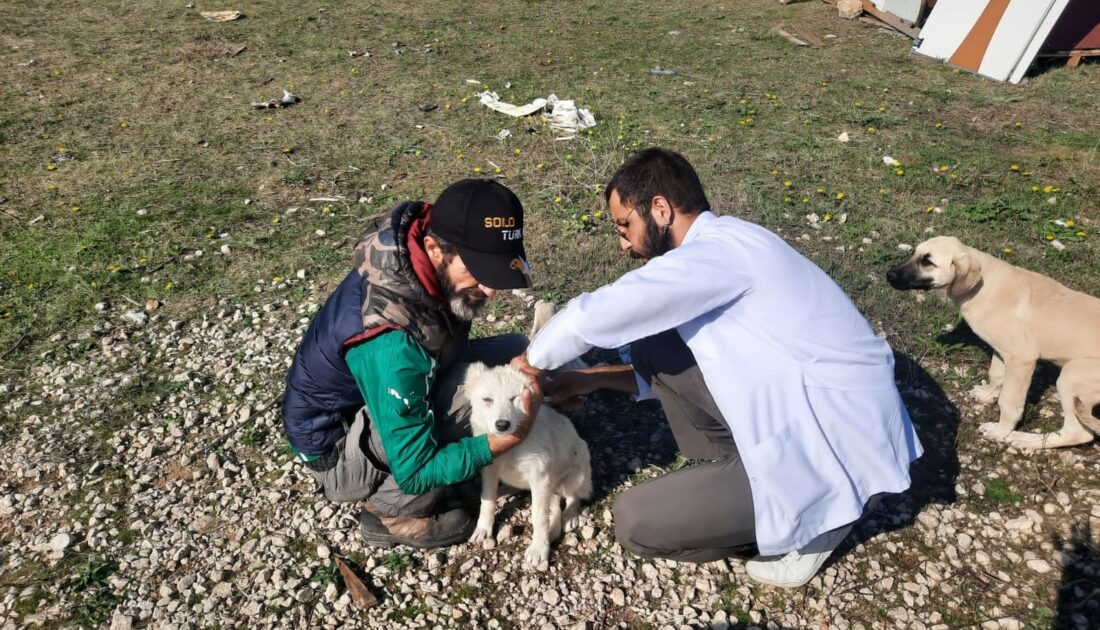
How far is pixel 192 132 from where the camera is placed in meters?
8.18

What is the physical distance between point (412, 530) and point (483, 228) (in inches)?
67.2

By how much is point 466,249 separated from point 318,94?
7.22m

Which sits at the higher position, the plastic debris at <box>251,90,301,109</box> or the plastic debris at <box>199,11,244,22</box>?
the plastic debris at <box>251,90,301,109</box>

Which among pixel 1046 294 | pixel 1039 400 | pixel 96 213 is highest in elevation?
pixel 1046 294

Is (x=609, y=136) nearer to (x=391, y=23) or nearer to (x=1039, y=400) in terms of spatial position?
(x=1039, y=400)

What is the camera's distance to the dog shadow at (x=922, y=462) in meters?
3.88

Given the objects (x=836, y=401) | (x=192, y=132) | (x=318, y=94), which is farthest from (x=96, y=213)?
(x=836, y=401)

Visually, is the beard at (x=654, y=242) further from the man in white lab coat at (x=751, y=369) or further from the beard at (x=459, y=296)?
the beard at (x=459, y=296)

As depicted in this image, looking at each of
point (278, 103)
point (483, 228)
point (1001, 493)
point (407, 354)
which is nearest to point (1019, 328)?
point (1001, 493)

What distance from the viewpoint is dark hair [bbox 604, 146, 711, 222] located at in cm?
331

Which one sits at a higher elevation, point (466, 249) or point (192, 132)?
point (466, 249)

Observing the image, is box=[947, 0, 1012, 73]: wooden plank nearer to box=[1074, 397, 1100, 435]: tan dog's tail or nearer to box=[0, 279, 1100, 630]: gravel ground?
box=[0, 279, 1100, 630]: gravel ground

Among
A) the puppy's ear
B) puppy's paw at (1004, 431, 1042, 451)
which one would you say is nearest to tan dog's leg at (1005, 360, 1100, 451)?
puppy's paw at (1004, 431, 1042, 451)

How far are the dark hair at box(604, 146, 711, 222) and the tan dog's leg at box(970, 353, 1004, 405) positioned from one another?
111 inches
